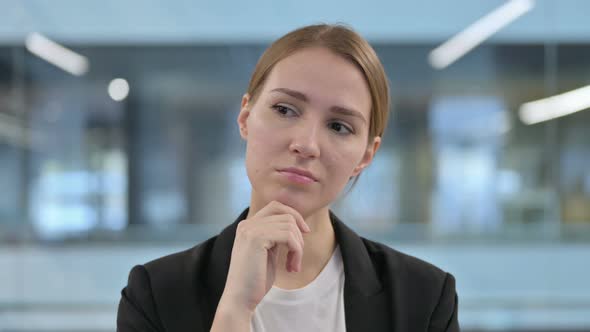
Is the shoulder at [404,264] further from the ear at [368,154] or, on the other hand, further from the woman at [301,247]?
the ear at [368,154]

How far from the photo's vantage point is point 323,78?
100 cm

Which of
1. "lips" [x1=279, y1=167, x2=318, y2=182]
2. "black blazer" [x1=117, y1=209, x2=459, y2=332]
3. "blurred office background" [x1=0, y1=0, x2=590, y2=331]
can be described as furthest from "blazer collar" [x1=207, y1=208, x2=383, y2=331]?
"blurred office background" [x1=0, y1=0, x2=590, y2=331]

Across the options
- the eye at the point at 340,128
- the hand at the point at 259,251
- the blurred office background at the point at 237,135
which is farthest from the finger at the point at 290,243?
the blurred office background at the point at 237,135

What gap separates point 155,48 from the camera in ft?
11.1

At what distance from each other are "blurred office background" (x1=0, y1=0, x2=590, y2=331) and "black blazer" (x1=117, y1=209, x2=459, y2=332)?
86.8 inches

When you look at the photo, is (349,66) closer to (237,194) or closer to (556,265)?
(237,194)

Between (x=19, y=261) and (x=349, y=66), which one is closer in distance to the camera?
(x=349, y=66)

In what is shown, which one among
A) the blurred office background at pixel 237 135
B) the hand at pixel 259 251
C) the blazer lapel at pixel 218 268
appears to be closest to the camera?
the hand at pixel 259 251

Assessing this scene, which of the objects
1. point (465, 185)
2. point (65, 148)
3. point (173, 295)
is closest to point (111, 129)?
point (65, 148)

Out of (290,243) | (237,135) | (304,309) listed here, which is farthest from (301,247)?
(237,135)

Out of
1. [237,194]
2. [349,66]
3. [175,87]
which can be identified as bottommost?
[349,66]

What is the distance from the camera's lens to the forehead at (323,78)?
39.4 inches

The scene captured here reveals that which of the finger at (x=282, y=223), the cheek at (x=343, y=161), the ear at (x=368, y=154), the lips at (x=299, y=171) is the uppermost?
the ear at (x=368, y=154)

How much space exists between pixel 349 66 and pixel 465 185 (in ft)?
8.31
